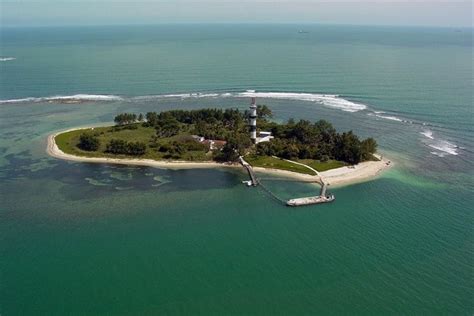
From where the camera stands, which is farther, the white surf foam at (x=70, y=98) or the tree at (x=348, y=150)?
the white surf foam at (x=70, y=98)

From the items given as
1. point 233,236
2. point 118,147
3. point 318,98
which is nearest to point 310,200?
point 233,236

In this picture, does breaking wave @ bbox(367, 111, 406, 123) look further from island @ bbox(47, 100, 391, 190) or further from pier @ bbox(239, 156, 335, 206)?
pier @ bbox(239, 156, 335, 206)

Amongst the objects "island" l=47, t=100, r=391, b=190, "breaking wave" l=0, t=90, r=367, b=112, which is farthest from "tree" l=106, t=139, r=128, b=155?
"breaking wave" l=0, t=90, r=367, b=112

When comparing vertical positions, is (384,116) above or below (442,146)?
above

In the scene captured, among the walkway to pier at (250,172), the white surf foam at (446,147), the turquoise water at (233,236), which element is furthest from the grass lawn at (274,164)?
the white surf foam at (446,147)

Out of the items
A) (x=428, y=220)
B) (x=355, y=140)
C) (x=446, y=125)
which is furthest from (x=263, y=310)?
(x=446, y=125)

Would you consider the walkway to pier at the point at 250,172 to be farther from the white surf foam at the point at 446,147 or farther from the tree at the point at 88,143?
the white surf foam at the point at 446,147

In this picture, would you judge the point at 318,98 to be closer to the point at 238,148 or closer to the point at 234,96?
the point at 234,96
